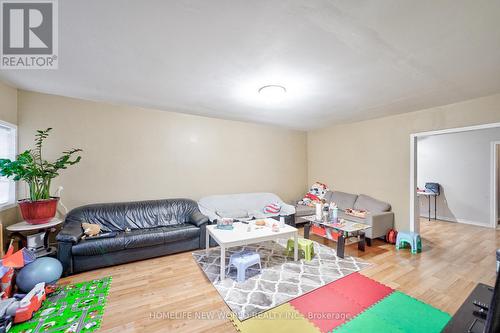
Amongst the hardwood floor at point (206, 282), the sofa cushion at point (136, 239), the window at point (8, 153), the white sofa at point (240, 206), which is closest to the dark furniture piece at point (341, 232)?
the hardwood floor at point (206, 282)

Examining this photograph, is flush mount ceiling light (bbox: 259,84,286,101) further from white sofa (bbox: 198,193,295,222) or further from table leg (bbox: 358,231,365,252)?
table leg (bbox: 358,231,365,252)

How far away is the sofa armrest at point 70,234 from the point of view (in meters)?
2.61

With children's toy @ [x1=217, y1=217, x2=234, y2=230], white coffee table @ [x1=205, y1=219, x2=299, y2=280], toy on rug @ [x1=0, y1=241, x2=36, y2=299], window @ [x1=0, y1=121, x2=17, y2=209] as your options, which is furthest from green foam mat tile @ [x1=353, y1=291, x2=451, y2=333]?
window @ [x1=0, y1=121, x2=17, y2=209]

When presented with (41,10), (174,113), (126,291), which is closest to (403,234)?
(126,291)

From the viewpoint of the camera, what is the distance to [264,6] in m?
1.38

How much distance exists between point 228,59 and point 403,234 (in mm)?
3981

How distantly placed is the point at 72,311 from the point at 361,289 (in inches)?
121

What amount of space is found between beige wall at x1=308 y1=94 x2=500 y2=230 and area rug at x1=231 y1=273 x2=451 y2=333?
2.31 meters

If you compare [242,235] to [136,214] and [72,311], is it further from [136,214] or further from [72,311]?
[136,214]

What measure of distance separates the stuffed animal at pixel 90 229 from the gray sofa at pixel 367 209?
12.3 ft

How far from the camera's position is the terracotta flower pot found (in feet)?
8.43

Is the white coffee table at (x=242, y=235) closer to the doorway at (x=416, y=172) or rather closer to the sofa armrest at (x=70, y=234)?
the sofa armrest at (x=70, y=234)

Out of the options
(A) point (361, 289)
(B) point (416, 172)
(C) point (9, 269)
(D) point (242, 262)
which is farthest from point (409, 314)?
(C) point (9, 269)

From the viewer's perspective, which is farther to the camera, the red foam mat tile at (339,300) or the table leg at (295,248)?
the table leg at (295,248)
